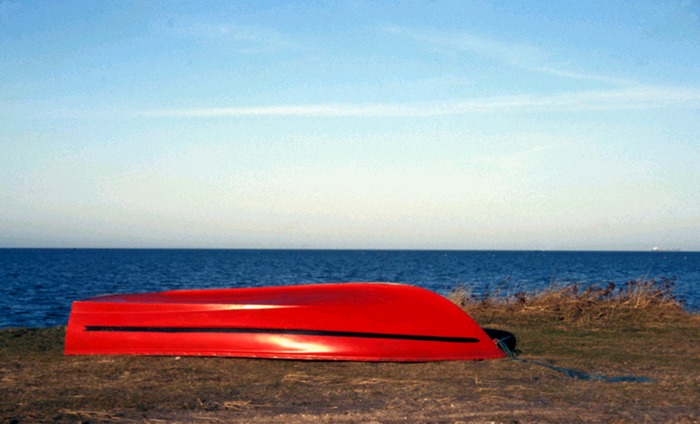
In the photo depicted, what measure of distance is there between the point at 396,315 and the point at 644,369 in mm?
2284

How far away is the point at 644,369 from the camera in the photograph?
6.38m

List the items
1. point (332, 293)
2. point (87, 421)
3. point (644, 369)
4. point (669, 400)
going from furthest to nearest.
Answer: point (332, 293) → point (644, 369) → point (669, 400) → point (87, 421)

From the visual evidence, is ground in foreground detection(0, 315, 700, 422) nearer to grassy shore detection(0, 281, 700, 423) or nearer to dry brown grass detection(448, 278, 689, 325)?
grassy shore detection(0, 281, 700, 423)

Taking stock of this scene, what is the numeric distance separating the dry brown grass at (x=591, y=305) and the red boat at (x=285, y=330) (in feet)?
11.7

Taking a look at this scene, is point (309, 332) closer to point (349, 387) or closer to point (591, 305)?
point (349, 387)

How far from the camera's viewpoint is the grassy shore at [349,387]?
4.52 metres

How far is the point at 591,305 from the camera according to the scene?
35.2 feet

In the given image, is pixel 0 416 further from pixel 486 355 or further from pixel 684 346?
pixel 684 346

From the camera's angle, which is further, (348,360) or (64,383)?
(348,360)

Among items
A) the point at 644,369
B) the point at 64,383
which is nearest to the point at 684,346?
the point at 644,369

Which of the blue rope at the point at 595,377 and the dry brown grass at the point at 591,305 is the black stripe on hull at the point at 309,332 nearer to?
the blue rope at the point at 595,377

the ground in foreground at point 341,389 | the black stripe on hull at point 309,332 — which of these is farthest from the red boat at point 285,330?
the ground in foreground at point 341,389

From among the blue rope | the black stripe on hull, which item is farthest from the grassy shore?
the black stripe on hull

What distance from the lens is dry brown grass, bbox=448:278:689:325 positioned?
10391 millimetres
